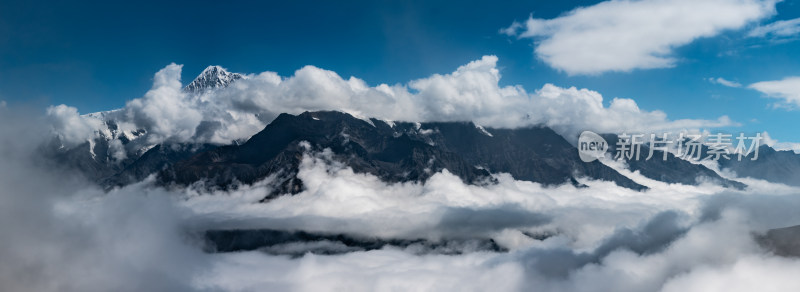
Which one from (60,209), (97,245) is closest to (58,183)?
(60,209)

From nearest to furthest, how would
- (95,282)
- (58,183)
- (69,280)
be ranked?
1. (58,183)
2. (69,280)
3. (95,282)

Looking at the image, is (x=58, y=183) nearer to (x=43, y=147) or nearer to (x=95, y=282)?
(x=43, y=147)

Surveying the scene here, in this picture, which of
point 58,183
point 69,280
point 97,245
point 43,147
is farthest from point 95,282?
point 43,147

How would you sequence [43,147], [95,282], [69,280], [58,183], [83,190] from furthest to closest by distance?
[95,282] < [69,280] < [83,190] < [58,183] < [43,147]

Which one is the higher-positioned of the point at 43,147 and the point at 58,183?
the point at 43,147

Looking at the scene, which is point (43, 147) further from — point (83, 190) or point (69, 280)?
point (69, 280)

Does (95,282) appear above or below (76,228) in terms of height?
below

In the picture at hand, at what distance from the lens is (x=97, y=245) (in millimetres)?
198125

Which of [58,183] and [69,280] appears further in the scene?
[69,280]

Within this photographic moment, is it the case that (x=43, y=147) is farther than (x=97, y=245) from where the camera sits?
No

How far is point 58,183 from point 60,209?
1325 centimetres

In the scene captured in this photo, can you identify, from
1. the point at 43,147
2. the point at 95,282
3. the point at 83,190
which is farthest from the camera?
the point at 95,282

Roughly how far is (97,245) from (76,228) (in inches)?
1063

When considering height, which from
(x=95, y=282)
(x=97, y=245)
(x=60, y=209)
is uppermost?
(x=60, y=209)
